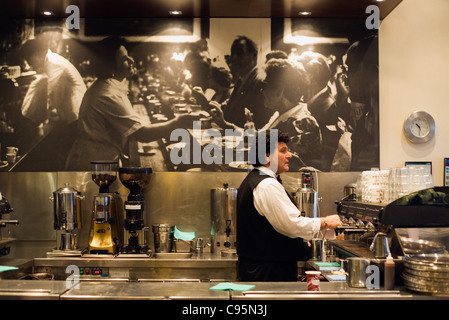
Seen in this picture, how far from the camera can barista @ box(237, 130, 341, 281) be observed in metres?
3.47

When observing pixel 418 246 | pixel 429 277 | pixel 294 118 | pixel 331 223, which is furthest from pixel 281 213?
pixel 294 118

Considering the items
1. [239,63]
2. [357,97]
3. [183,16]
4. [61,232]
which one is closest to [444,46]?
[357,97]

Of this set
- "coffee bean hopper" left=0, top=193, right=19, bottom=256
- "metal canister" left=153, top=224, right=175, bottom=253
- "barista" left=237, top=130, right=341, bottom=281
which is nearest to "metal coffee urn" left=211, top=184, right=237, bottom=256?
"metal canister" left=153, top=224, right=175, bottom=253

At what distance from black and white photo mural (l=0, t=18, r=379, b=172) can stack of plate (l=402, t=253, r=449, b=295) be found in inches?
101

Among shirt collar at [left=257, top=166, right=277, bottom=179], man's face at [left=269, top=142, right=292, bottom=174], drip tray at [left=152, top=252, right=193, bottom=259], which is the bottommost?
drip tray at [left=152, top=252, right=193, bottom=259]

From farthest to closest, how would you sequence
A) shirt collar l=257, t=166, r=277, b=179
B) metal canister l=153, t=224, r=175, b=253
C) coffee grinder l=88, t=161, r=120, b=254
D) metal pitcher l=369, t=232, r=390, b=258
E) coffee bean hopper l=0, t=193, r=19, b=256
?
metal canister l=153, t=224, r=175, b=253, coffee grinder l=88, t=161, r=120, b=254, coffee bean hopper l=0, t=193, r=19, b=256, shirt collar l=257, t=166, r=277, b=179, metal pitcher l=369, t=232, r=390, b=258

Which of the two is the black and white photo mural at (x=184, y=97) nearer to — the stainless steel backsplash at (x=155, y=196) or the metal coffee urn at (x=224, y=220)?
the stainless steel backsplash at (x=155, y=196)

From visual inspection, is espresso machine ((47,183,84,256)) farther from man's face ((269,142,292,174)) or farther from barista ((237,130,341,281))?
man's face ((269,142,292,174))

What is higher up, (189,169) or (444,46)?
(444,46)

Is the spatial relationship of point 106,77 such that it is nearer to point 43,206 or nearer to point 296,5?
point 43,206

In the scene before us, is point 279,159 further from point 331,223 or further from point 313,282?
point 313,282

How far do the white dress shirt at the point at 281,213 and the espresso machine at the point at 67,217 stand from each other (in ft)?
7.21

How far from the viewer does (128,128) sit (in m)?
5.39

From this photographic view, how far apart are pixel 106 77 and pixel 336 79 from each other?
2373 mm
